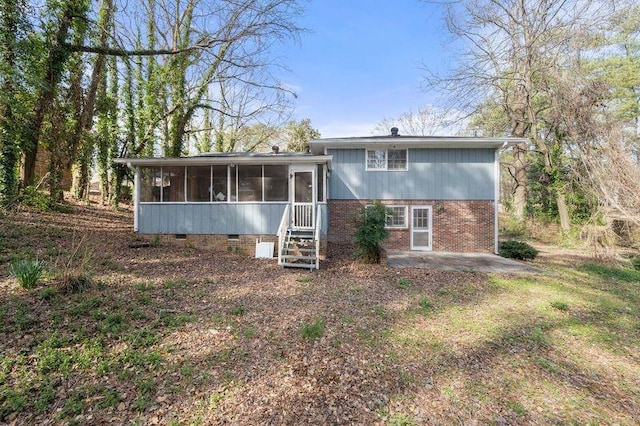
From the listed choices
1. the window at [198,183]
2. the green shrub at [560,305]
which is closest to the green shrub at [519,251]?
the green shrub at [560,305]

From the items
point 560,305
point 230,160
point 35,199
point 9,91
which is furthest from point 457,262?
point 35,199

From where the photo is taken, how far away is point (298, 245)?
924 cm

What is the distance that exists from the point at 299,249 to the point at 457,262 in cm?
501

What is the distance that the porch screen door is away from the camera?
10133 millimetres

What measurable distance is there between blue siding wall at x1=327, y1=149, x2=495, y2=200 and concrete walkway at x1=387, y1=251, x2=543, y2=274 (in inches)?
90.0

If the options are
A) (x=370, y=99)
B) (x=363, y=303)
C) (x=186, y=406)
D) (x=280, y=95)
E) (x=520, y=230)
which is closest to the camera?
(x=186, y=406)

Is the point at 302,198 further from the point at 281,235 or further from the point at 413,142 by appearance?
the point at 413,142

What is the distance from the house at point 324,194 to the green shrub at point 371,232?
4.36 feet

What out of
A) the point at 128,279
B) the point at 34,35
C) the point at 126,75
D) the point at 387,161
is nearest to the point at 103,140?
the point at 126,75

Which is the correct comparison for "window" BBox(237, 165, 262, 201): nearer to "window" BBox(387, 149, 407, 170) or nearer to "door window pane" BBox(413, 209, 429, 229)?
"window" BBox(387, 149, 407, 170)

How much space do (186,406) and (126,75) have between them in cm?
1772

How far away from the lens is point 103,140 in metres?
15.3

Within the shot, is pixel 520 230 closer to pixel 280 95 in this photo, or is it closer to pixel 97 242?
pixel 280 95

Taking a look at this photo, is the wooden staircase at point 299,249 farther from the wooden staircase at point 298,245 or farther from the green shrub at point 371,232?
the green shrub at point 371,232
